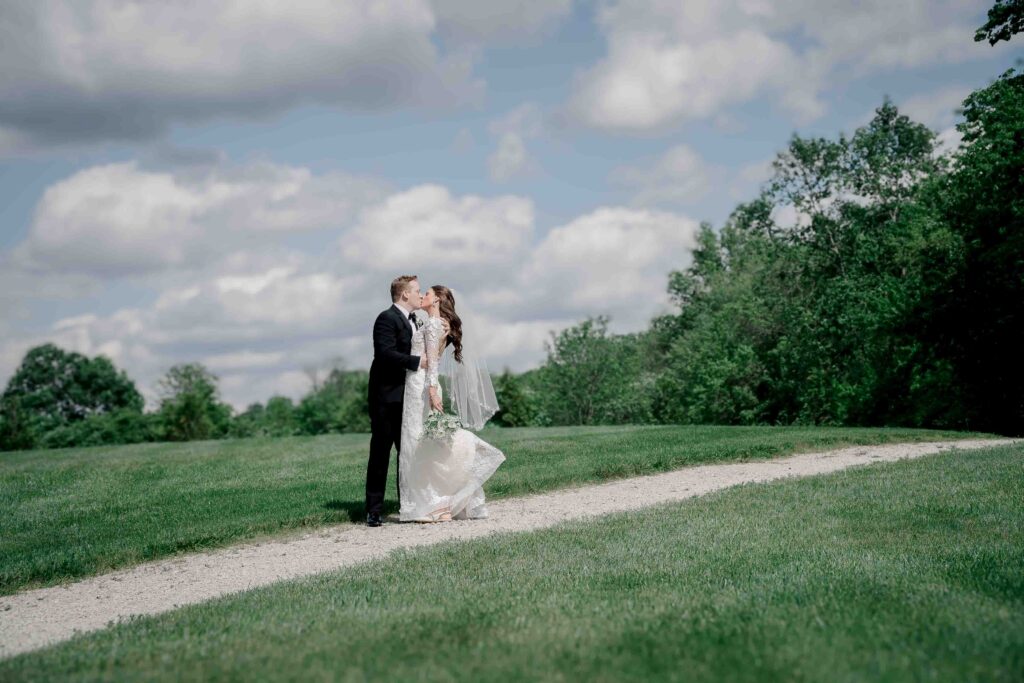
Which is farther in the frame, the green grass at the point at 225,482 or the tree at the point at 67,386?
the tree at the point at 67,386

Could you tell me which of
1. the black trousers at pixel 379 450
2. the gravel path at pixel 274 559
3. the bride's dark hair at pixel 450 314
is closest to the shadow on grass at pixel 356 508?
the gravel path at pixel 274 559

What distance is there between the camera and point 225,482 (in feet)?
53.0

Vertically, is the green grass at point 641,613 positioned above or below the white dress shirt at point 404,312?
below

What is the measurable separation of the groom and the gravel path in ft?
2.11

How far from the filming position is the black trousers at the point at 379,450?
11102 mm

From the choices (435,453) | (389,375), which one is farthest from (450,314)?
(435,453)

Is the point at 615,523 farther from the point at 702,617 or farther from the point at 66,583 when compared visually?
the point at 66,583

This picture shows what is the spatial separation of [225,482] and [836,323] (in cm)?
2993

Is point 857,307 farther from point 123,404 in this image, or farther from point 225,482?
point 123,404

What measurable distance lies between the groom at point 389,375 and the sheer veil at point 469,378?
1.85 ft

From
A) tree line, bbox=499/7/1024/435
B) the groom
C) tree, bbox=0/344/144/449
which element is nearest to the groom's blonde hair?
the groom

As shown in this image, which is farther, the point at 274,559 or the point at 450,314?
the point at 450,314

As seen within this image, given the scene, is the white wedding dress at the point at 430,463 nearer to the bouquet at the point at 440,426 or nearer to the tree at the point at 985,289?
the bouquet at the point at 440,426

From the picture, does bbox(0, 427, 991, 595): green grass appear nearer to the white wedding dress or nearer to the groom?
the groom
